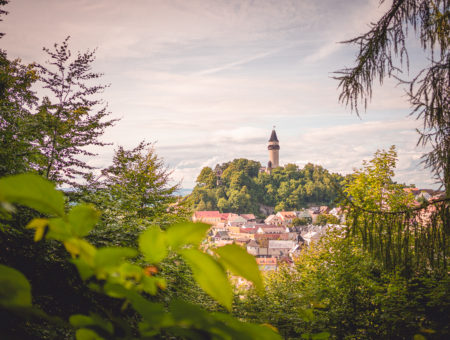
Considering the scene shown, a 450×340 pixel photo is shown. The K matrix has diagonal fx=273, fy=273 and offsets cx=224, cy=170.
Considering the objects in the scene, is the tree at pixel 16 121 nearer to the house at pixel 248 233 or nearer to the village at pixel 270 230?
the village at pixel 270 230

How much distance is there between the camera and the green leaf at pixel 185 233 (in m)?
0.34

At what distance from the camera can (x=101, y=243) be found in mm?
4211

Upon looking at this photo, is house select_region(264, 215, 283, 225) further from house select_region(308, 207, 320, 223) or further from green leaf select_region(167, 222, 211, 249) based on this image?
green leaf select_region(167, 222, 211, 249)

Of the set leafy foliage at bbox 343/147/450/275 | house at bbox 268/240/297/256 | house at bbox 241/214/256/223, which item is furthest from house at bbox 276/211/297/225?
leafy foliage at bbox 343/147/450/275

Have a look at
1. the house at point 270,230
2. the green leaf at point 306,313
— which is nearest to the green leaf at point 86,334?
the green leaf at point 306,313

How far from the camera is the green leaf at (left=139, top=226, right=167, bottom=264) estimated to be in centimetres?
35

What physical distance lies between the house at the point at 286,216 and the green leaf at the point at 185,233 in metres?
71.0

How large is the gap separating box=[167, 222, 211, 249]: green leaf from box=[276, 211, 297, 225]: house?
71.0m

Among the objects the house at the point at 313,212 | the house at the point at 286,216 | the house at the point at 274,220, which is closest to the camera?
the house at the point at 313,212

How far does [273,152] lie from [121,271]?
293ft

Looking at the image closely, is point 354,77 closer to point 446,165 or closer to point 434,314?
point 446,165

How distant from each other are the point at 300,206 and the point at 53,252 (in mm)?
76249

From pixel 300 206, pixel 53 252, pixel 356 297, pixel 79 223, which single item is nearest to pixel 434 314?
pixel 356 297

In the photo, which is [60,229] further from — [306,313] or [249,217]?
[249,217]
